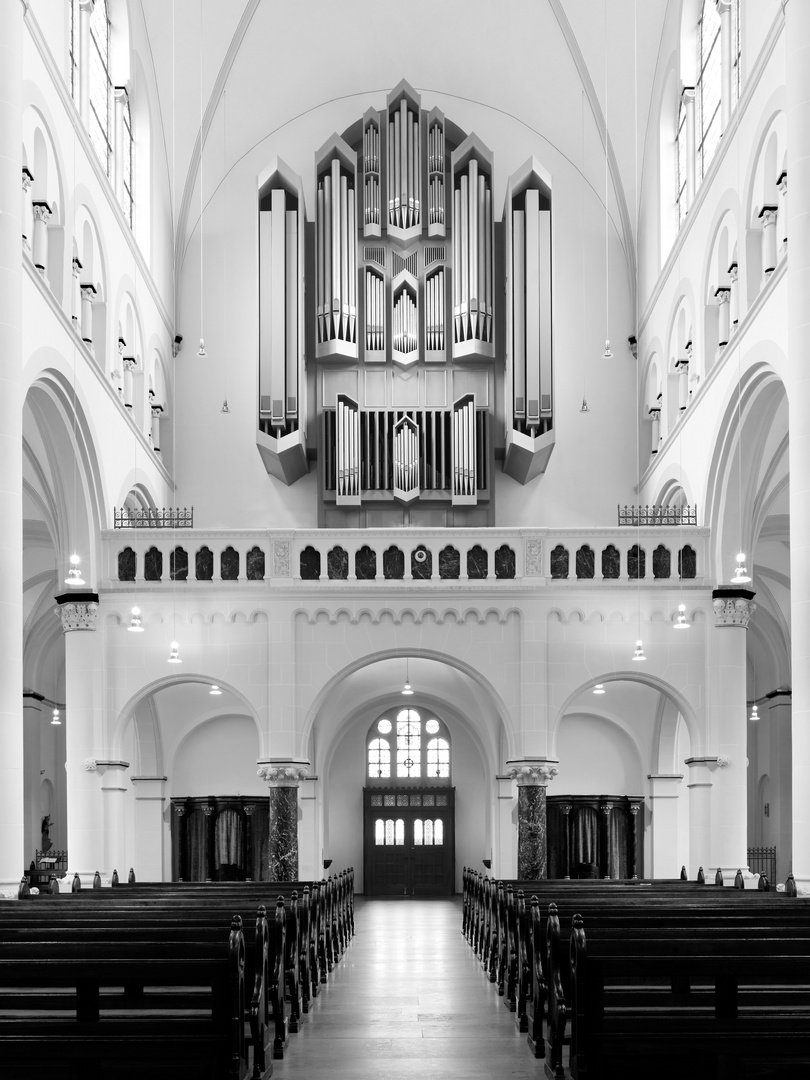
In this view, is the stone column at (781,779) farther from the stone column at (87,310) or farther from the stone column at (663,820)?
the stone column at (87,310)

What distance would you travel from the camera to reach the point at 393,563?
23406mm

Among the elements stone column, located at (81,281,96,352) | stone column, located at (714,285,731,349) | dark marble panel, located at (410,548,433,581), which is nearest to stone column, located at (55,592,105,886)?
stone column, located at (81,281,96,352)

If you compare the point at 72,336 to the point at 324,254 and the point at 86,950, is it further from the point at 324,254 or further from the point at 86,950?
the point at 86,950

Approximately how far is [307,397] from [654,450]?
755 cm

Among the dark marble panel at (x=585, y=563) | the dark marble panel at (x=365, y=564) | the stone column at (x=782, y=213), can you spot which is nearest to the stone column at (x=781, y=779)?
the dark marble panel at (x=585, y=563)

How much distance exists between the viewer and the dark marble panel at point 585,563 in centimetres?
2331

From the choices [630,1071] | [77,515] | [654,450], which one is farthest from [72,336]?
[630,1071]

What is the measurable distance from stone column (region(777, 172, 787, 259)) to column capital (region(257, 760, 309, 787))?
447 inches

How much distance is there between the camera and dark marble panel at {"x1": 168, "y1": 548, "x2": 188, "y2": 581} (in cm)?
2320

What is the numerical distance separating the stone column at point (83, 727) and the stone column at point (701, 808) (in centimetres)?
980

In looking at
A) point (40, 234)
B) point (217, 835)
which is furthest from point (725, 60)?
point (217, 835)

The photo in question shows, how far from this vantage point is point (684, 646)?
23016mm

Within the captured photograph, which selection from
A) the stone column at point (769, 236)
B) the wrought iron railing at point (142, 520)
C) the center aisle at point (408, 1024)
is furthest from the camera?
the wrought iron railing at point (142, 520)

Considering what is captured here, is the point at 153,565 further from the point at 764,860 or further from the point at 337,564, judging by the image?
the point at 764,860
